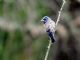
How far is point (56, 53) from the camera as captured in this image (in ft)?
18.0

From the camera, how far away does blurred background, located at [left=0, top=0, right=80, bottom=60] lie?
459 cm

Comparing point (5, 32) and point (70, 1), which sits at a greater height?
point (70, 1)

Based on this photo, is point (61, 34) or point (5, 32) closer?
point (5, 32)

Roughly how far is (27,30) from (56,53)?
3.05 feet

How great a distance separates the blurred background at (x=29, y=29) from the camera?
4.59 m

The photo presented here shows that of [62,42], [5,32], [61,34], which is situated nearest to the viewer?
[5,32]

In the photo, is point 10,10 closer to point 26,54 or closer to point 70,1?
point 26,54

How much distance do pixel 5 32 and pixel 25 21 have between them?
36 cm

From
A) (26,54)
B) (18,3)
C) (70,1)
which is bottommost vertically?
(26,54)

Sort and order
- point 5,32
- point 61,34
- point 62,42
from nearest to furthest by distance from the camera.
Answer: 1. point 5,32
2. point 61,34
3. point 62,42

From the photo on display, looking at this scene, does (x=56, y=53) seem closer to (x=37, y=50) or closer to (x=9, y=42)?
(x=37, y=50)

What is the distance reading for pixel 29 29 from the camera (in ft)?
15.3

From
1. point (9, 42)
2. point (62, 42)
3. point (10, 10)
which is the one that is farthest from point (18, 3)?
point (62, 42)

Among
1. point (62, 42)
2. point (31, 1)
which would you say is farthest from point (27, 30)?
point (62, 42)
